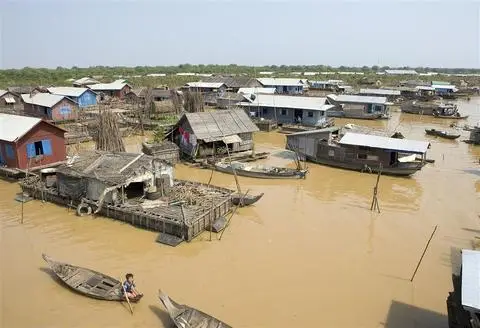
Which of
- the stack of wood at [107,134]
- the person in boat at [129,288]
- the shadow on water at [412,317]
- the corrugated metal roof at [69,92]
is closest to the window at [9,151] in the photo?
the stack of wood at [107,134]

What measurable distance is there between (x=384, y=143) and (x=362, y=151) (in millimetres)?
1412

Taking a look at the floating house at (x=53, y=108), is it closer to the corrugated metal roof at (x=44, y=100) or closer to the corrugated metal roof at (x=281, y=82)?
the corrugated metal roof at (x=44, y=100)

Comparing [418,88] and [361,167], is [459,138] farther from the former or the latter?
[418,88]

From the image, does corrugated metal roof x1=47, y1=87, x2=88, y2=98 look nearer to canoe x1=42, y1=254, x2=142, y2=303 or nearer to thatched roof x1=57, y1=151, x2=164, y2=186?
thatched roof x1=57, y1=151, x2=164, y2=186

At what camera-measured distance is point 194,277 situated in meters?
12.7

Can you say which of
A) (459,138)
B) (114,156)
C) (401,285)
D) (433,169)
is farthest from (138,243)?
(459,138)


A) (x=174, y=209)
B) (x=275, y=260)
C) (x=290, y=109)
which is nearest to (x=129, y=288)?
(x=275, y=260)

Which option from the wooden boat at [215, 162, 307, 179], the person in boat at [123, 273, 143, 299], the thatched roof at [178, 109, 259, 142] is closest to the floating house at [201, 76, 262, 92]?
the thatched roof at [178, 109, 259, 142]

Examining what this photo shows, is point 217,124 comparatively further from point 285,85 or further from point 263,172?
point 285,85

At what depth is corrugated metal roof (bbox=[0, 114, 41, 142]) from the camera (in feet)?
68.7

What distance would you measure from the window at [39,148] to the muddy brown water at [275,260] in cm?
225

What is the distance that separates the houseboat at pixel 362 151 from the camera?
22703 millimetres

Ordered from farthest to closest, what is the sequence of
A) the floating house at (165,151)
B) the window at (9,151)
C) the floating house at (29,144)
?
1. the floating house at (165,151)
2. the window at (9,151)
3. the floating house at (29,144)

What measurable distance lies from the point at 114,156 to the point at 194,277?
8.02 m
